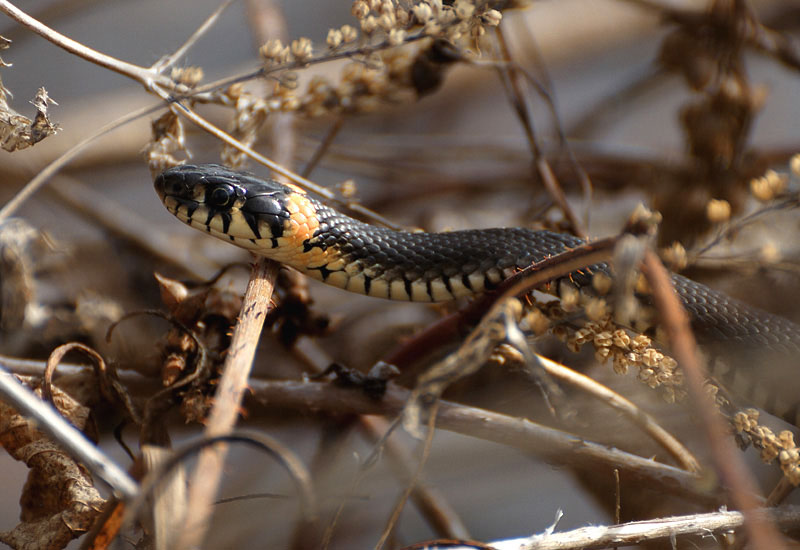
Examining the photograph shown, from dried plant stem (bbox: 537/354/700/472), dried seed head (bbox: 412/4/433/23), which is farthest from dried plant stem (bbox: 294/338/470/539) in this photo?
dried seed head (bbox: 412/4/433/23)

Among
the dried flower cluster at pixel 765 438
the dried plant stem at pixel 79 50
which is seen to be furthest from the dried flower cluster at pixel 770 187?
the dried plant stem at pixel 79 50

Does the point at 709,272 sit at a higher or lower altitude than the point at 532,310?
lower

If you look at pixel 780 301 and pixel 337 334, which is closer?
pixel 780 301

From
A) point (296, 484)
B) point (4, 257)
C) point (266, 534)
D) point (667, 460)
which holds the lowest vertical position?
point (266, 534)

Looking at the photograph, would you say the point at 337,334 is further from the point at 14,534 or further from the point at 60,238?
the point at 14,534

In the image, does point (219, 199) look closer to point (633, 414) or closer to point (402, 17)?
point (402, 17)

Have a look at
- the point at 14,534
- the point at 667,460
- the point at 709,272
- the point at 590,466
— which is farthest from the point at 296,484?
the point at 709,272

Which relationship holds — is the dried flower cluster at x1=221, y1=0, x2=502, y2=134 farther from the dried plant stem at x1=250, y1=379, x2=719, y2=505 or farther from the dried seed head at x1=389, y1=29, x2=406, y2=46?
the dried plant stem at x1=250, y1=379, x2=719, y2=505

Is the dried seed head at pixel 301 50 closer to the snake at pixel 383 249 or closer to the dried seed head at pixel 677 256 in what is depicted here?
the snake at pixel 383 249
